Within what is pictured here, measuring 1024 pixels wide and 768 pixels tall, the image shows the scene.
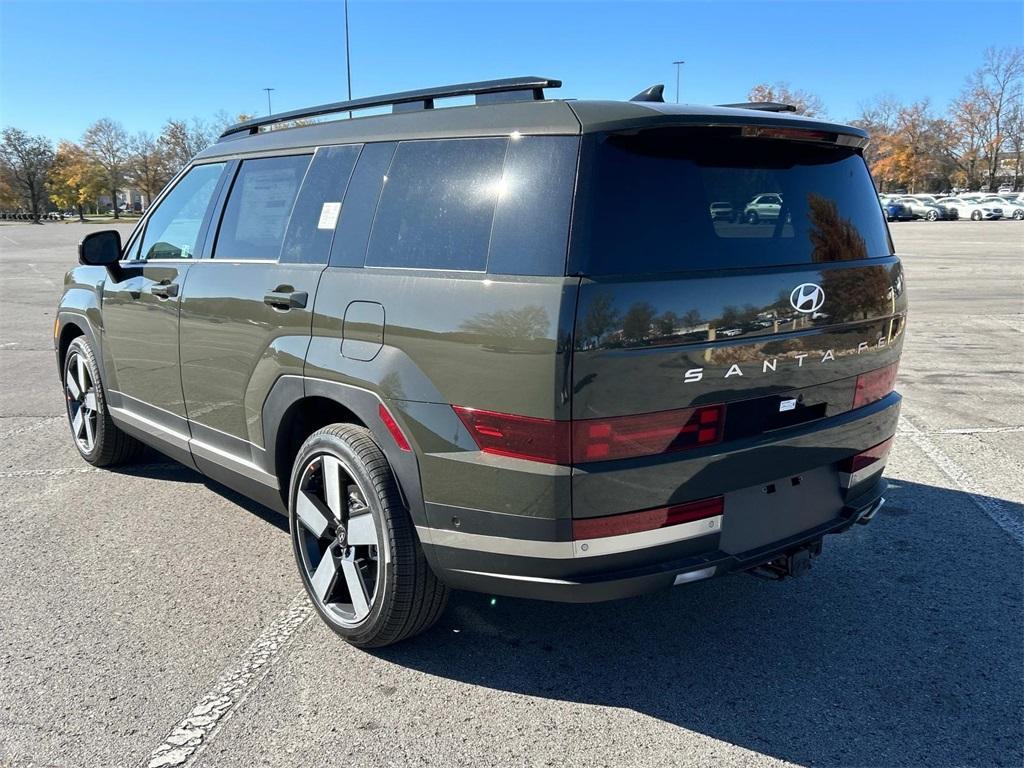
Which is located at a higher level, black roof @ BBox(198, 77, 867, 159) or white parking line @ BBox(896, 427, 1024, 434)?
black roof @ BBox(198, 77, 867, 159)

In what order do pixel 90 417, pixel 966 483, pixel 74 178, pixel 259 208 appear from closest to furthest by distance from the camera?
pixel 259 208 < pixel 966 483 < pixel 90 417 < pixel 74 178

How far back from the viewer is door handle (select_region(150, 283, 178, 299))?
397 centimetres

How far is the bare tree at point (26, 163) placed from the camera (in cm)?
8556

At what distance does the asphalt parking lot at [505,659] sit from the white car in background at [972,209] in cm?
5749

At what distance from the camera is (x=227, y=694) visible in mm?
2809

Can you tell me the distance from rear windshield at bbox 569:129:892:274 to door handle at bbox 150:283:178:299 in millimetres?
2472

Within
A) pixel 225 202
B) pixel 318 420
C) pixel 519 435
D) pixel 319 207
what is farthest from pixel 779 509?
pixel 225 202

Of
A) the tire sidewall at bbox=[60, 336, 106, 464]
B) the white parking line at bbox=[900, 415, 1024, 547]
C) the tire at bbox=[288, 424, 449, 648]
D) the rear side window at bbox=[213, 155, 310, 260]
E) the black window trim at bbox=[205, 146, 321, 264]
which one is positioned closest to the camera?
the tire at bbox=[288, 424, 449, 648]

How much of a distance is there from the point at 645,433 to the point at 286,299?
1.59 metres

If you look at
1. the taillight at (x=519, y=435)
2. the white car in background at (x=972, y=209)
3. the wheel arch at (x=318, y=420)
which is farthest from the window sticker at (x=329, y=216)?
the white car in background at (x=972, y=209)

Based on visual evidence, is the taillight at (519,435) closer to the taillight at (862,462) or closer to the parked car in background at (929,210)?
the taillight at (862,462)

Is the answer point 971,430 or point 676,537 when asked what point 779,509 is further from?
point 971,430

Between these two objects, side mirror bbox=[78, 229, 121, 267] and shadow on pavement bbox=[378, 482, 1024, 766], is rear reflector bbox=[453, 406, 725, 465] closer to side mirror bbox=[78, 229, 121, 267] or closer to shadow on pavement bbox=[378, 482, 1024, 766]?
shadow on pavement bbox=[378, 482, 1024, 766]

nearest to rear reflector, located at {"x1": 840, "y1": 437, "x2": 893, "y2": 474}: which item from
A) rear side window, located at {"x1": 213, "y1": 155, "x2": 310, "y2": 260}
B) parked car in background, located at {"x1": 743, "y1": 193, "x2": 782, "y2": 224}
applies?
parked car in background, located at {"x1": 743, "y1": 193, "x2": 782, "y2": 224}
